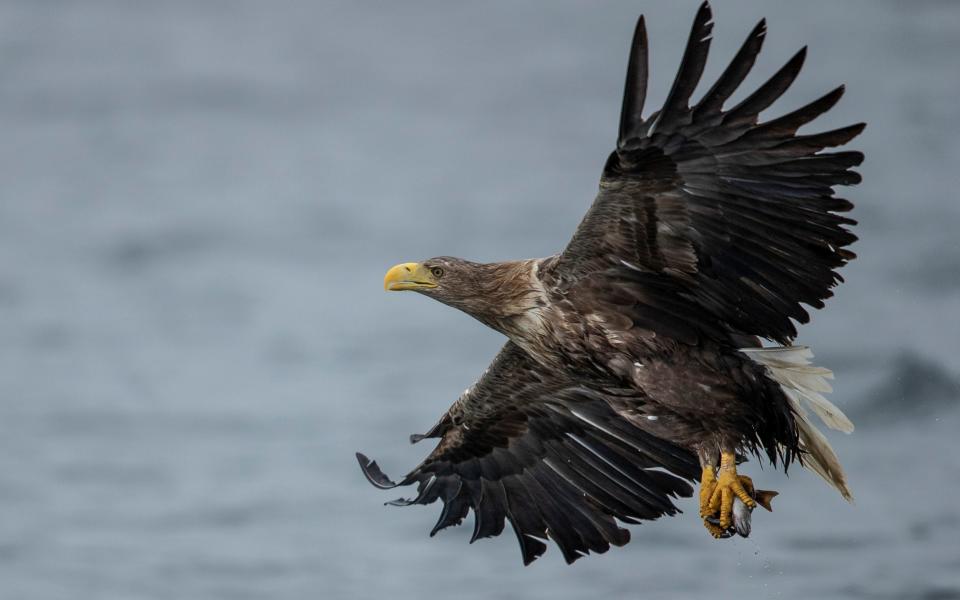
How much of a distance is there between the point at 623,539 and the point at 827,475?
103cm

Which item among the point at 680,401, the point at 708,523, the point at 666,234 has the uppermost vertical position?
the point at 666,234

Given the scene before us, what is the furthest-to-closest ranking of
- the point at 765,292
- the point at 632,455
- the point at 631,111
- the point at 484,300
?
the point at 632,455 → the point at 484,300 → the point at 765,292 → the point at 631,111

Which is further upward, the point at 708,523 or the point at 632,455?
the point at 632,455

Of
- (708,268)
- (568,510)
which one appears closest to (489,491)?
(568,510)

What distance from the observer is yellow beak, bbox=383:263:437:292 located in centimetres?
718

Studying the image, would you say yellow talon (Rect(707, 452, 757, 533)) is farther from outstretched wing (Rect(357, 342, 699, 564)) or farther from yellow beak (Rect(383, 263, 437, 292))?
yellow beak (Rect(383, 263, 437, 292))

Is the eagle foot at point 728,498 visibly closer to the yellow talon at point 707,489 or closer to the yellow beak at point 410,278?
the yellow talon at point 707,489

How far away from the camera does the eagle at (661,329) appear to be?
19.8 feet

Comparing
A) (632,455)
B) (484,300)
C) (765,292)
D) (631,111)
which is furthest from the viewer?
(632,455)

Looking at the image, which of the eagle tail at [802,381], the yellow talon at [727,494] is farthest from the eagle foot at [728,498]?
the eagle tail at [802,381]

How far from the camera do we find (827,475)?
7223 millimetres

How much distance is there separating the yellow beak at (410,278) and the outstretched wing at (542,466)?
22.8 inches

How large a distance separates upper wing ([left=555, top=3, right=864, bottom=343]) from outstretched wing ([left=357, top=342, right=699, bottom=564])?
1.07m

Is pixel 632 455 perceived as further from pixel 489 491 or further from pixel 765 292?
pixel 765 292
